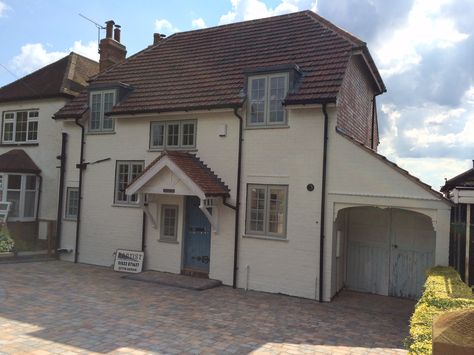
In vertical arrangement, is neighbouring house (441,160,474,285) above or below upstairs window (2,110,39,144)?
below

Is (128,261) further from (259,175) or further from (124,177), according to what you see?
(259,175)

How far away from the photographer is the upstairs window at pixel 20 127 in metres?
19.2

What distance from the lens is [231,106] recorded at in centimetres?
1323

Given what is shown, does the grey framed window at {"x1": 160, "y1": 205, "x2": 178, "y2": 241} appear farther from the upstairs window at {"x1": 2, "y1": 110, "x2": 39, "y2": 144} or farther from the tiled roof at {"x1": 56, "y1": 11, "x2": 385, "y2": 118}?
the upstairs window at {"x1": 2, "y1": 110, "x2": 39, "y2": 144}

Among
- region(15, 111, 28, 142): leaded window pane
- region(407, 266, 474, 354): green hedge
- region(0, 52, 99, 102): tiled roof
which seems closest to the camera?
region(407, 266, 474, 354): green hedge

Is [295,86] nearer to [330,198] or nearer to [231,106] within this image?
[231,106]

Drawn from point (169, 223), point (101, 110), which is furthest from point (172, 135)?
point (101, 110)

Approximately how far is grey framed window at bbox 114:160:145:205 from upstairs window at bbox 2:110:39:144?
18.3 ft

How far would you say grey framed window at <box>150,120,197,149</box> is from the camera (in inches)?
576

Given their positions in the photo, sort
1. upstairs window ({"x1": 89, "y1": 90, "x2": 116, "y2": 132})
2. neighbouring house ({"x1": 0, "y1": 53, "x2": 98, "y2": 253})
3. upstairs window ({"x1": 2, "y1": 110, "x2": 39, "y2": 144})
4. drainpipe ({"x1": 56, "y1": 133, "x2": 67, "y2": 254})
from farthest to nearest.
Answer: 1. upstairs window ({"x1": 2, "y1": 110, "x2": 39, "y2": 144})
2. neighbouring house ({"x1": 0, "y1": 53, "x2": 98, "y2": 253})
3. drainpipe ({"x1": 56, "y1": 133, "x2": 67, "y2": 254})
4. upstairs window ({"x1": 89, "y1": 90, "x2": 116, "y2": 132})

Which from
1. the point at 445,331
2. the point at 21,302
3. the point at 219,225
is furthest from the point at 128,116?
the point at 445,331

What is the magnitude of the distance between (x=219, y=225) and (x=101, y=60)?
1111 cm

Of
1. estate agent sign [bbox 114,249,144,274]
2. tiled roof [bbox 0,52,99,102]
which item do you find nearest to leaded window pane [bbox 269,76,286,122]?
estate agent sign [bbox 114,249,144,274]

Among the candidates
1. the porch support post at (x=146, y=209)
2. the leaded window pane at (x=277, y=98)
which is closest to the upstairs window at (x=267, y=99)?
the leaded window pane at (x=277, y=98)
